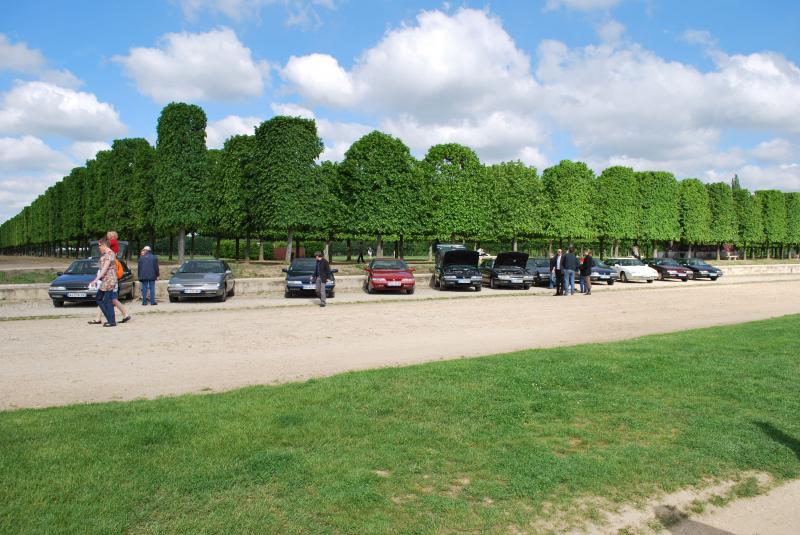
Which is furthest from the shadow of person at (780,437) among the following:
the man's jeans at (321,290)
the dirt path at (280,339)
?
the man's jeans at (321,290)

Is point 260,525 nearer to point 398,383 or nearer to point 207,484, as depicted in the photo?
point 207,484

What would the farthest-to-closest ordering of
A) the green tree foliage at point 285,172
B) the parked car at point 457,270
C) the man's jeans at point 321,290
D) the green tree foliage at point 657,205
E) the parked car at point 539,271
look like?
the green tree foliage at point 657,205, the green tree foliage at point 285,172, the parked car at point 539,271, the parked car at point 457,270, the man's jeans at point 321,290

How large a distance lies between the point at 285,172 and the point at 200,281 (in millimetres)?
13570

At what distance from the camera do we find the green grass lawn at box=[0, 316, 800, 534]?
3.88 metres

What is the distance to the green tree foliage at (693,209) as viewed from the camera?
57938 millimetres

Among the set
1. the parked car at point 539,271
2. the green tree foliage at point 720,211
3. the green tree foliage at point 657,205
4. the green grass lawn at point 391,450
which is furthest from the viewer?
the green tree foliage at point 720,211

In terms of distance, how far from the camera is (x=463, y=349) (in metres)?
10.9

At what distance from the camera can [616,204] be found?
5153 centimetres

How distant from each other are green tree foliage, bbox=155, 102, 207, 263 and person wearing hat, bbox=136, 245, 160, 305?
13.2 metres

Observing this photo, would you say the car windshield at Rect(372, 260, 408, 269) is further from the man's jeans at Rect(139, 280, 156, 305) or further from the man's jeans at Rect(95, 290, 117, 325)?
the man's jeans at Rect(95, 290, 117, 325)

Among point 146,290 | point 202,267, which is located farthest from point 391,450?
point 202,267

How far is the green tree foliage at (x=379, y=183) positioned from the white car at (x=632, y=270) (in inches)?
553

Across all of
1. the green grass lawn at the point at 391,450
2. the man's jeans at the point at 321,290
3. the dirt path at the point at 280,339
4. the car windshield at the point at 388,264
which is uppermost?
the car windshield at the point at 388,264

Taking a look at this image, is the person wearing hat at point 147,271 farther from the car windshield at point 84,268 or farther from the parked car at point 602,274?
the parked car at point 602,274
